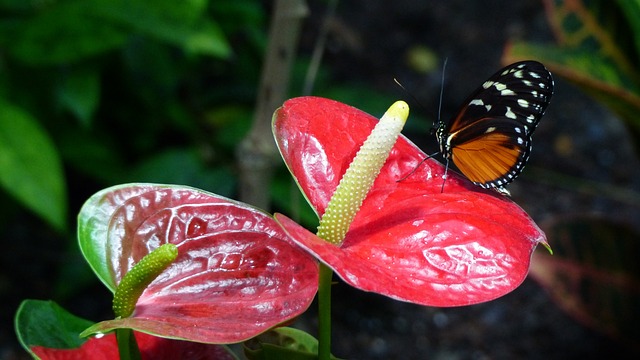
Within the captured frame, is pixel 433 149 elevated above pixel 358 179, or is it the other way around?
pixel 358 179

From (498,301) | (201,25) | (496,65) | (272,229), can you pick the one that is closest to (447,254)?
(272,229)

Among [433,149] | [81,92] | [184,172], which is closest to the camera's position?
[81,92]

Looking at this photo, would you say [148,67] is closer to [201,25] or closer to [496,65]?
[201,25]

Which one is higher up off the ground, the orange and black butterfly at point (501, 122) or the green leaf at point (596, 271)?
the orange and black butterfly at point (501, 122)

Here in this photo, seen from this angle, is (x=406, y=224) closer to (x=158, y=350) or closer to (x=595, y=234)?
(x=158, y=350)

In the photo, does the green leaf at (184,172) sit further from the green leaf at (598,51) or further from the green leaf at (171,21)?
the green leaf at (598,51)

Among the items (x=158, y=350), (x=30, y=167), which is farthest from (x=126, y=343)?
(x=30, y=167)

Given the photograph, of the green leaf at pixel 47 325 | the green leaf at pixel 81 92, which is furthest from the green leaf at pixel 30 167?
the green leaf at pixel 47 325
